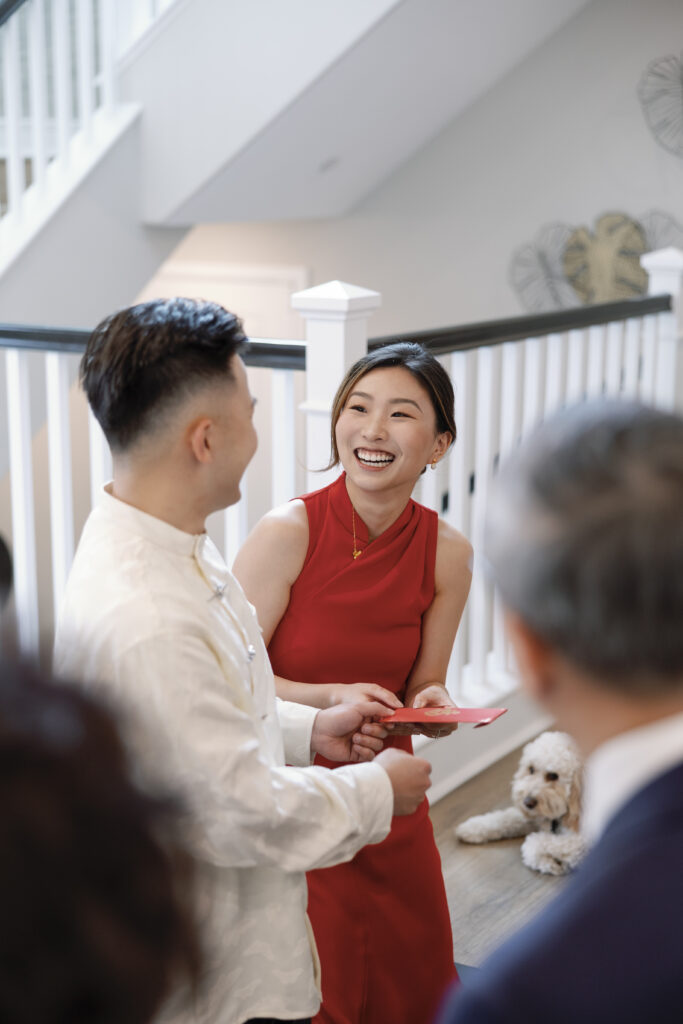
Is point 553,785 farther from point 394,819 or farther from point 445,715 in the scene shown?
point 445,715

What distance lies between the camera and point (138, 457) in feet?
3.78

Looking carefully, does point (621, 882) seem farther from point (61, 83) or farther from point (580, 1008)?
point (61, 83)

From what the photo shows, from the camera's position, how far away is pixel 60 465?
2805mm

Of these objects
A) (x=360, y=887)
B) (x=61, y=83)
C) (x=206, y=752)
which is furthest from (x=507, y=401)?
(x=206, y=752)

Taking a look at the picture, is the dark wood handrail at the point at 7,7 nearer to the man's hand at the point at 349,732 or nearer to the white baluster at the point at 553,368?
the white baluster at the point at 553,368

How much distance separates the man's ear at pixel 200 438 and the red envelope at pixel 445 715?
1.56 feet

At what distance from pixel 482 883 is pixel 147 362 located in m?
1.82

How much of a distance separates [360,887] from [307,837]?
2.25ft

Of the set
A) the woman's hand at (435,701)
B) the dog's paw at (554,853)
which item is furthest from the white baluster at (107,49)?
the woman's hand at (435,701)

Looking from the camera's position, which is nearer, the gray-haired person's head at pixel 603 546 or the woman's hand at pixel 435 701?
the gray-haired person's head at pixel 603 546

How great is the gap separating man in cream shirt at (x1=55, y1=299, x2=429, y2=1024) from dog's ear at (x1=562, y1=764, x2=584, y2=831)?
1.51 meters

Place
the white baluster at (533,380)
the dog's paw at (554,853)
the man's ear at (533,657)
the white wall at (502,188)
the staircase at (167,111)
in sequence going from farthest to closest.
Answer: the white wall at (502,188)
the staircase at (167,111)
the white baluster at (533,380)
the dog's paw at (554,853)
the man's ear at (533,657)

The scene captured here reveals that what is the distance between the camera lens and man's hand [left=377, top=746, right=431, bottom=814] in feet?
3.97

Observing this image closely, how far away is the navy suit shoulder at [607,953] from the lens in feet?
2.01
